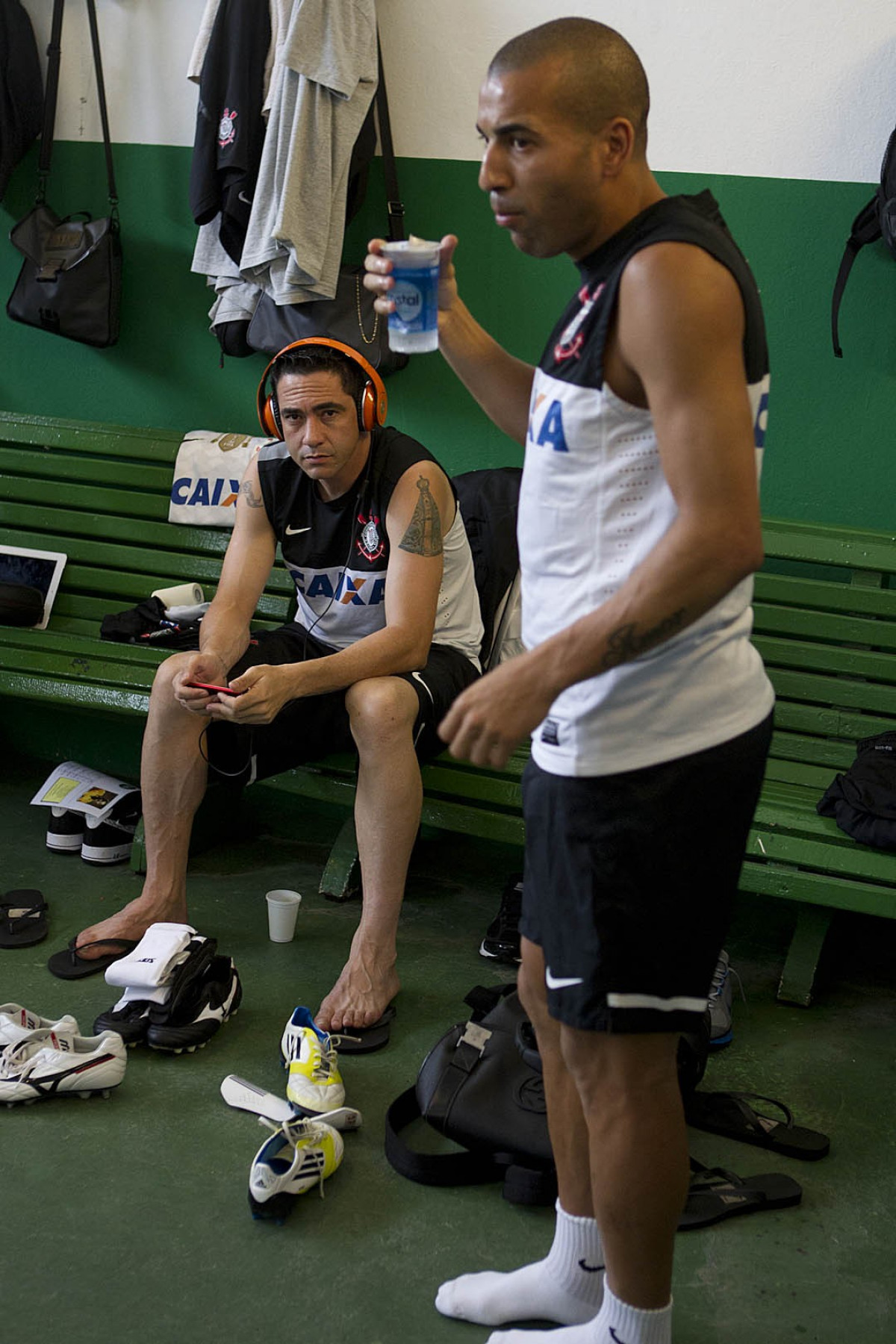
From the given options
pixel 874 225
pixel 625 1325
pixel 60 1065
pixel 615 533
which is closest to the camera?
pixel 615 533

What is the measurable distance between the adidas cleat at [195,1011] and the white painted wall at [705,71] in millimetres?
2423

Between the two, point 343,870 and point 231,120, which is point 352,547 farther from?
point 231,120

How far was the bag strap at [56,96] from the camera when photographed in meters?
3.90

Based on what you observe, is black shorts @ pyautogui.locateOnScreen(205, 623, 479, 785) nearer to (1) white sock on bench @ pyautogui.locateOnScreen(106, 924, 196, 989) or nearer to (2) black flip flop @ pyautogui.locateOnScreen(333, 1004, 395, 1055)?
(1) white sock on bench @ pyautogui.locateOnScreen(106, 924, 196, 989)

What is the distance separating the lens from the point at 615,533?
4.53 ft

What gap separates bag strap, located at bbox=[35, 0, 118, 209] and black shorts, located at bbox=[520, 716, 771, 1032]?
3205mm

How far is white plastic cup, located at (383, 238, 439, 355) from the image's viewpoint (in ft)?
5.61

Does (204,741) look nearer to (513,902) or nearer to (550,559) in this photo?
(513,902)

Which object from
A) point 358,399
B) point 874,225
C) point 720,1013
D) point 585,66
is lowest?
point 720,1013

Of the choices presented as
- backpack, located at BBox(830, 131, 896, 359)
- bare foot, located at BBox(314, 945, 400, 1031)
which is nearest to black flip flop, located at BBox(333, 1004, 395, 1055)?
bare foot, located at BBox(314, 945, 400, 1031)

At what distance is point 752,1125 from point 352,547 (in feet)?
5.00

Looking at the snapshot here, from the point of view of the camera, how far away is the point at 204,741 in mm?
2932

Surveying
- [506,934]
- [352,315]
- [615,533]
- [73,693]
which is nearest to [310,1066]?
[506,934]

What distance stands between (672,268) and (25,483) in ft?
10.5
